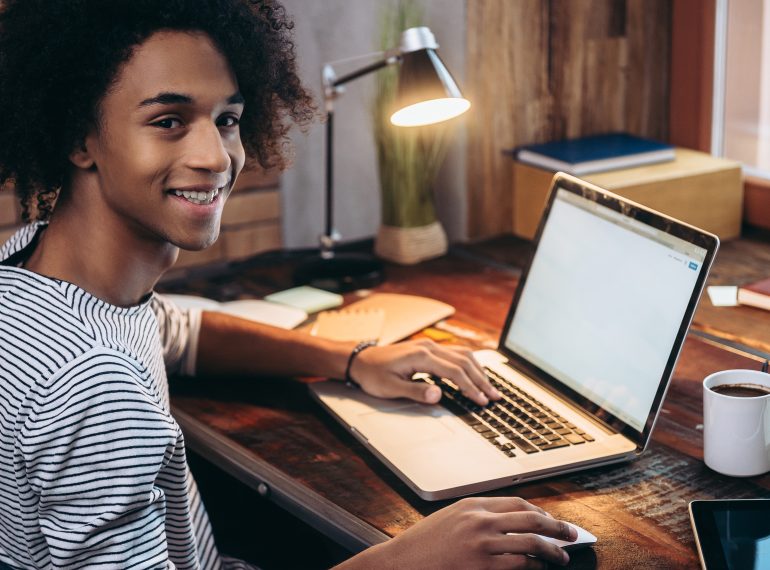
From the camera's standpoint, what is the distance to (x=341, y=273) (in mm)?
1926

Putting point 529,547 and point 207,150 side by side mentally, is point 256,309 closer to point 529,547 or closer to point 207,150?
point 207,150

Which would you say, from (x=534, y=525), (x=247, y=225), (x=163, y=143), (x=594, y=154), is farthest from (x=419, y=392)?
(x=247, y=225)

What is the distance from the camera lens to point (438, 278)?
6.40 feet

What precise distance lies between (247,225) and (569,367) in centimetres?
106

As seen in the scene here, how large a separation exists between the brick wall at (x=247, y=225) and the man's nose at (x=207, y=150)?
1.03m

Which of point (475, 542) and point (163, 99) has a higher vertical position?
point (163, 99)

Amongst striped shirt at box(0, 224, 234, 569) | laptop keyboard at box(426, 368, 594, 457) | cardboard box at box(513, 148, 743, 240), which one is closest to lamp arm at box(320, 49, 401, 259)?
cardboard box at box(513, 148, 743, 240)

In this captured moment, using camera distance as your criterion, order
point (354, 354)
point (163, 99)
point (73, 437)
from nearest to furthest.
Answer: point (73, 437) < point (163, 99) < point (354, 354)

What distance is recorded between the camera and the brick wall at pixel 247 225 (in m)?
2.20

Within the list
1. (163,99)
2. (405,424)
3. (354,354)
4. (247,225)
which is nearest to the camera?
(163,99)

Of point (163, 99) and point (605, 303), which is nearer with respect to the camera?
point (163, 99)

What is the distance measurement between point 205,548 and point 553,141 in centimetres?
125

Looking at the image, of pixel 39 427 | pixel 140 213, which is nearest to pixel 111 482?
pixel 39 427

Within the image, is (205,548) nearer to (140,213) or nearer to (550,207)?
(140,213)
